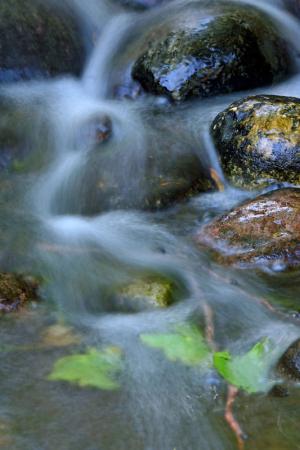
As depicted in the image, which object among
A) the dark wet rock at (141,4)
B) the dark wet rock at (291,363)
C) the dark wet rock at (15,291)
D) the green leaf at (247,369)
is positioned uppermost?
the dark wet rock at (141,4)

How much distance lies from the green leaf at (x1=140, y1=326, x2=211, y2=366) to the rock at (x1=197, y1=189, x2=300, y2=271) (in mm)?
1270

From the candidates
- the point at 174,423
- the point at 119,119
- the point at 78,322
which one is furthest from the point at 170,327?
the point at 119,119

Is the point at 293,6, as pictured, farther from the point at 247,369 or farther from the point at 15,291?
the point at 247,369

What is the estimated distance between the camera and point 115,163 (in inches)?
229

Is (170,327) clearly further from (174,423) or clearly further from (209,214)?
(209,214)

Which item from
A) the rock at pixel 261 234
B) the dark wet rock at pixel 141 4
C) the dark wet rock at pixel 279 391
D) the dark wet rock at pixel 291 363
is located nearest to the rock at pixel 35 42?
the dark wet rock at pixel 141 4

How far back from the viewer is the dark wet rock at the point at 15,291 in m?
3.40

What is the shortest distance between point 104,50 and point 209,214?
444 centimetres

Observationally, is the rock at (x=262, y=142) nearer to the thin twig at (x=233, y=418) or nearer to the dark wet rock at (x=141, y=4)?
the thin twig at (x=233, y=418)

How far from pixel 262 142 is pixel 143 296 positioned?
2.66 metres

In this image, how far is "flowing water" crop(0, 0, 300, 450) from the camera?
239 centimetres

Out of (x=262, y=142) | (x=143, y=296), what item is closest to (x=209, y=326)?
(x=143, y=296)

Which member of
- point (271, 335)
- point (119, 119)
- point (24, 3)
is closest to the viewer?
point (271, 335)

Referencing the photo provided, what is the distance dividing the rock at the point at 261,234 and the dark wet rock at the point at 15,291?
5.30 ft
